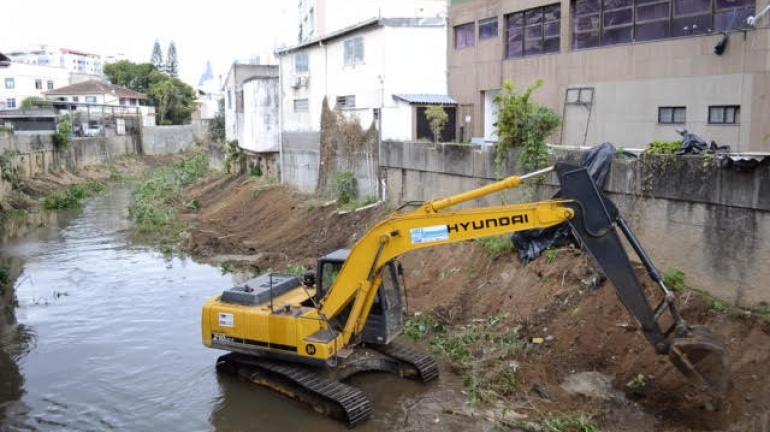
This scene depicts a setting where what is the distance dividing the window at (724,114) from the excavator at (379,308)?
5.14m

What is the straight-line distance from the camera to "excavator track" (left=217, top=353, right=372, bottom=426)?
965 centimetres

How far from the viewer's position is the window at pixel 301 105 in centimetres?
2680

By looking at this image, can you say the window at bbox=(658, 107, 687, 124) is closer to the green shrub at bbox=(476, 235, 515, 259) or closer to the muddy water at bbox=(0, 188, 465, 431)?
the green shrub at bbox=(476, 235, 515, 259)

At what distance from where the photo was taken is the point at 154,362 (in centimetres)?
1265

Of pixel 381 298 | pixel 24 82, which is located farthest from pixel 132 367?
pixel 24 82

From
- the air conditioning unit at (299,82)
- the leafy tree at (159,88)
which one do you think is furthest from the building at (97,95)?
the air conditioning unit at (299,82)

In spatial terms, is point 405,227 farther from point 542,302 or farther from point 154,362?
point 154,362

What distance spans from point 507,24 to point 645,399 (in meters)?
12.8

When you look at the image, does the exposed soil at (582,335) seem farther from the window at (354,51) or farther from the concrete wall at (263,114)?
the concrete wall at (263,114)

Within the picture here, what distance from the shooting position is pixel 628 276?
27.5ft

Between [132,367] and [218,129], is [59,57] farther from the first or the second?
[132,367]

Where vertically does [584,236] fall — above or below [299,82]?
below

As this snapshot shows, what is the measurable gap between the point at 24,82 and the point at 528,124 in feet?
234

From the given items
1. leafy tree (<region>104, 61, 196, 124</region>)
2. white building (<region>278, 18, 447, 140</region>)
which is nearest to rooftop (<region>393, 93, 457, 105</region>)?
white building (<region>278, 18, 447, 140</region>)
